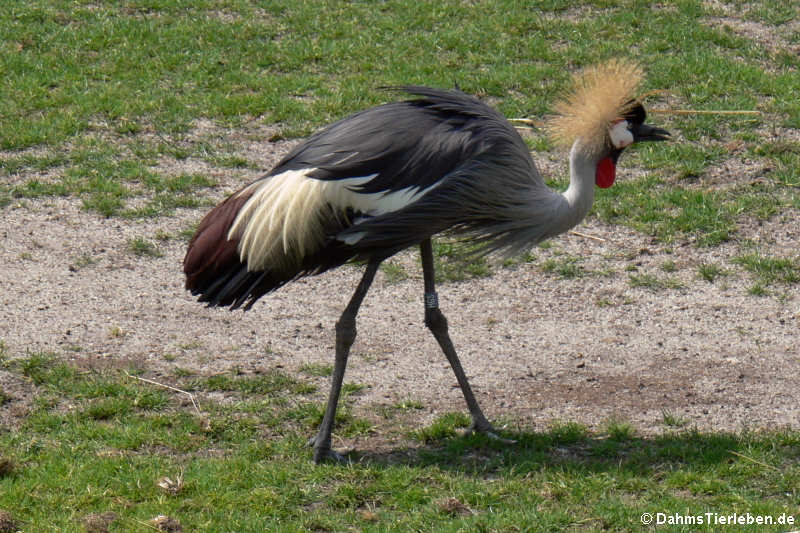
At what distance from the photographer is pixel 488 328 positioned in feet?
21.1

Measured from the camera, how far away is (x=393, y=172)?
490 cm

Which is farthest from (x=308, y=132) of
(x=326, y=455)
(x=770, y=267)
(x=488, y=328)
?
(x=326, y=455)

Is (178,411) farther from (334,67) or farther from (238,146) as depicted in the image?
(334,67)

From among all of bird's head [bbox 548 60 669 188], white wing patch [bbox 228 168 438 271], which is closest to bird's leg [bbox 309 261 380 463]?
white wing patch [bbox 228 168 438 271]

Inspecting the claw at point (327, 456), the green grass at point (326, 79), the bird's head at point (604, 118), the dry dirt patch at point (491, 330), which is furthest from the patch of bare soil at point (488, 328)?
the bird's head at point (604, 118)

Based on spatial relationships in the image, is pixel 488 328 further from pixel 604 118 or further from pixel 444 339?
pixel 604 118

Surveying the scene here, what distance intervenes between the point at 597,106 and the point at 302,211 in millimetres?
1394

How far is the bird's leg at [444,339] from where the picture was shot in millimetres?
5316

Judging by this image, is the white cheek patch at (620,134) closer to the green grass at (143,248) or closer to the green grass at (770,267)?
the green grass at (770,267)

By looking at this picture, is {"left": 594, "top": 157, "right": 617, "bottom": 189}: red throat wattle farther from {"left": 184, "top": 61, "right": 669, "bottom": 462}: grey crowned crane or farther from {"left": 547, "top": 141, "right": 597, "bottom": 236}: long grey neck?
{"left": 547, "top": 141, "right": 597, "bottom": 236}: long grey neck

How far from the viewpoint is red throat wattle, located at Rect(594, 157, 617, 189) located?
17.3ft

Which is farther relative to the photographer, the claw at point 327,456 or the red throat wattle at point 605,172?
the red throat wattle at point 605,172

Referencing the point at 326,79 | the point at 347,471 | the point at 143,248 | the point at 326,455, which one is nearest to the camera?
the point at 347,471

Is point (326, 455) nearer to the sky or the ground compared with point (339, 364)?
nearer to the ground
